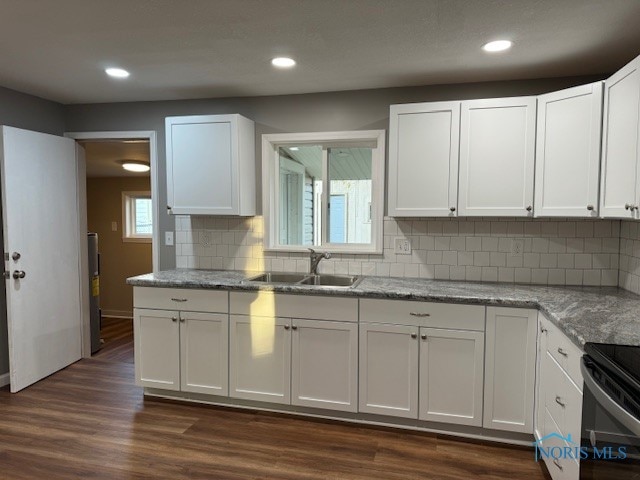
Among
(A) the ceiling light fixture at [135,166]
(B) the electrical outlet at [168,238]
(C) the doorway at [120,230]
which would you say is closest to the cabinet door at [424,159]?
(B) the electrical outlet at [168,238]

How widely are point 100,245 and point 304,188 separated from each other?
11.3 ft

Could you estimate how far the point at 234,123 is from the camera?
3227 mm

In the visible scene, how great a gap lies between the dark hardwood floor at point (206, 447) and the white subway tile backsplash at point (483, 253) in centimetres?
113

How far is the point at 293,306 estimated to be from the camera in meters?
2.86

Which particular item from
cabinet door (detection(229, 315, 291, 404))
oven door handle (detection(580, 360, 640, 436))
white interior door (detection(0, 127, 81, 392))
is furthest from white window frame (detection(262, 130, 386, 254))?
oven door handle (detection(580, 360, 640, 436))

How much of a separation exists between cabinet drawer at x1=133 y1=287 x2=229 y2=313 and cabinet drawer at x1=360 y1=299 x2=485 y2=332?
98 centimetres

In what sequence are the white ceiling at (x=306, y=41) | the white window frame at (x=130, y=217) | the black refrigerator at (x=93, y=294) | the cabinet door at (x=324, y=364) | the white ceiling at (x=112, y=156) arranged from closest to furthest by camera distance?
the white ceiling at (x=306, y=41), the cabinet door at (x=324, y=364), the black refrigerator at (x=93, y=294), the white ceiling at (x=112, y=156), the white window frame at (x=130, y=217)

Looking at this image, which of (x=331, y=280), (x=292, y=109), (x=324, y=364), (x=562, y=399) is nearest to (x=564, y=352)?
(x=562, y=399)

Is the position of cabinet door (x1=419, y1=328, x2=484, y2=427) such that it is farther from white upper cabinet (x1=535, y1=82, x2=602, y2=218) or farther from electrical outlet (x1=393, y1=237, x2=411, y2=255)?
white upper cabinet (x1=535, y1=82, x2=602, y2=218)

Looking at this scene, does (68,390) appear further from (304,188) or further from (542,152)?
(542,152)

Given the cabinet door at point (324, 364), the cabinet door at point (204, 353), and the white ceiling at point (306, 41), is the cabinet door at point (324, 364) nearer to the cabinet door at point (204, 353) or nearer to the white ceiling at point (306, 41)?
the cabinet door at point (204, 353)

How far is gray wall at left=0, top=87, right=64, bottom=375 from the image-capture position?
3.37 metres

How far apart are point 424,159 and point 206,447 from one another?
2.23m

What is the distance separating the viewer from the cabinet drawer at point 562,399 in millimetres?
1794
